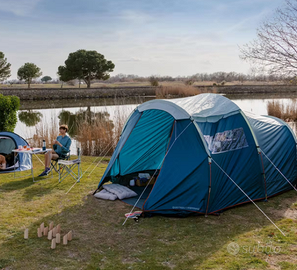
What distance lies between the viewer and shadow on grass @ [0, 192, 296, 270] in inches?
138

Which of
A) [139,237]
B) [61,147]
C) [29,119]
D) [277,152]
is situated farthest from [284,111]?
[139,237]

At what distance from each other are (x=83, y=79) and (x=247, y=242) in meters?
43.4

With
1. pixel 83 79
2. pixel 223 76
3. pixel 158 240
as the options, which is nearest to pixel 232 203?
pixel 158 240

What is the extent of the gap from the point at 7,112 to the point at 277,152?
6.46 metres

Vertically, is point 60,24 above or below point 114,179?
above

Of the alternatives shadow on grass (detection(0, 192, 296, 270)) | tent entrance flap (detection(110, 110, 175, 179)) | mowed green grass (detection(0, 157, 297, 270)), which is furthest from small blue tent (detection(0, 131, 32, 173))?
shadow on grass (detection(0, 192, 296, 270))

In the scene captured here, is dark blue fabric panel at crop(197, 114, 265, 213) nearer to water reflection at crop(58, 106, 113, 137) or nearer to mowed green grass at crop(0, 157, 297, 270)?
mowed green grass at crop(0, 157, 297, 270)

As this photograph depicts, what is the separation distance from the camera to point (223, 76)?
78.8m

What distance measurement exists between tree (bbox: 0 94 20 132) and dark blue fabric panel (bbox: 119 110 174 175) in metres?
3.71

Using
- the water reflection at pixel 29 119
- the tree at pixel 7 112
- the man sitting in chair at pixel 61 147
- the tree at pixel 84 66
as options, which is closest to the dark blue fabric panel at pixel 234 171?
the man sitting in chair at pixel 61 147

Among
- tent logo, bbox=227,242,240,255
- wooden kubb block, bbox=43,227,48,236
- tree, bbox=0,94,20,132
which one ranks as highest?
tree, bbox=0,94,20,132

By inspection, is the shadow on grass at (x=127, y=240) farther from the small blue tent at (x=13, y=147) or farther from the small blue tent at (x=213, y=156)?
the small blue tent at (x=13, y=147)

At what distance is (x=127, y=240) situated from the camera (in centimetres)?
403

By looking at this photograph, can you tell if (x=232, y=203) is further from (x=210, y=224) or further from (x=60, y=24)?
(x=60, y=24)
